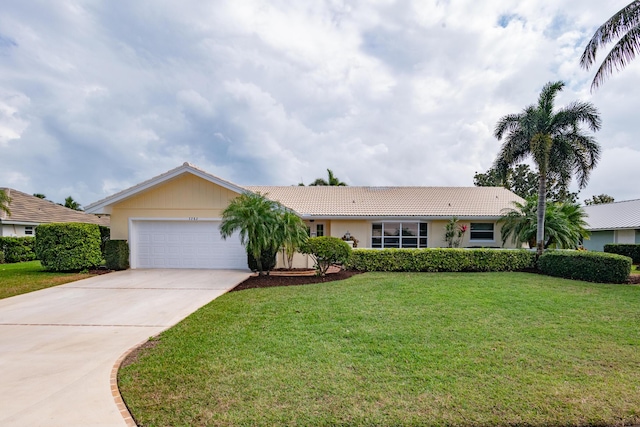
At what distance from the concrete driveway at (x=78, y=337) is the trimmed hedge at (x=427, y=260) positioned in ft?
17.3

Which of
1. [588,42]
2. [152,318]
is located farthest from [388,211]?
[152,318]

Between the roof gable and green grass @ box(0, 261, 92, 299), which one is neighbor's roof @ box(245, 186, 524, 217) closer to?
the roof gable

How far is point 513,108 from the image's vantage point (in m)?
15.1

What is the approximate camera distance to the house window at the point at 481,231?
18.5 m

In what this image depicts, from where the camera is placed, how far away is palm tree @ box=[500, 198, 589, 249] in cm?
1552

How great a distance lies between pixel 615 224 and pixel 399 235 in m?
17.4

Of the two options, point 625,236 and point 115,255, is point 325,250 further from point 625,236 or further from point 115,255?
point 625,236

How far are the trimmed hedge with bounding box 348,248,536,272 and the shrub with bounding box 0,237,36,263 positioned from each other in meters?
20.3

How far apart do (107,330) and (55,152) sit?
42.9 ft

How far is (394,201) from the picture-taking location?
786 inches

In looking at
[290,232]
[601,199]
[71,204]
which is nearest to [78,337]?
[290,232]

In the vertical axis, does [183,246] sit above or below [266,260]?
above

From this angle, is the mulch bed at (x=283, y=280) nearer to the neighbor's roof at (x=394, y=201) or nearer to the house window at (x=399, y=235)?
the neighbor's roof at (x=394, y=201)

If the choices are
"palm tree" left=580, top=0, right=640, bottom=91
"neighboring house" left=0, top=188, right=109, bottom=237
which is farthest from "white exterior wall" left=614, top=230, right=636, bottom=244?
"neighboring house" left=0, top=188, right=109, bottom=237
